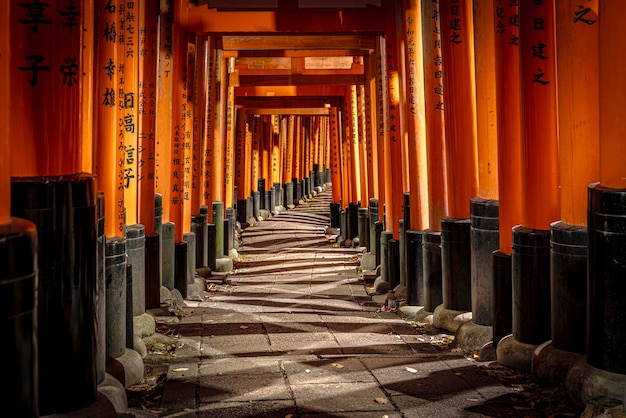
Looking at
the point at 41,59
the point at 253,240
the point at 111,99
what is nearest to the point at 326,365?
the point at 111,99

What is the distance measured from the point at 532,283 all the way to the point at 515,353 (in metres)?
0.48

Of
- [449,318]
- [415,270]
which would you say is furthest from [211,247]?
[449,318]

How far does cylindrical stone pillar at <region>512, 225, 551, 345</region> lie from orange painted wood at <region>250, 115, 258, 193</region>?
1913cm

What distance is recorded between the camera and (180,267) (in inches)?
386

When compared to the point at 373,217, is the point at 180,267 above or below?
below

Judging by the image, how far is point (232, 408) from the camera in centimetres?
471

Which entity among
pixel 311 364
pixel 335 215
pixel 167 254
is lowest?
pixel 311 364

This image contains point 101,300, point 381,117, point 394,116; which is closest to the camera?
point 101,300

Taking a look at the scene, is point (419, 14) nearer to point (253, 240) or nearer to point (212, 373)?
point (212, 373)

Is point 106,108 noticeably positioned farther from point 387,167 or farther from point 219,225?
point 219,225

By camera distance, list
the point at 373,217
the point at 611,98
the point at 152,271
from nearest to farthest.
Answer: the point at 611,98, the point at 152,271, the point at 373,217

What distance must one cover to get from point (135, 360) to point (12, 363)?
3.02 meters

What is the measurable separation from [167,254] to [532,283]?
4.85 m

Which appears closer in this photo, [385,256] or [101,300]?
[101,300]
